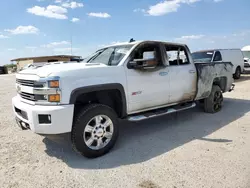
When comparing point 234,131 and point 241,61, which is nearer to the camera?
point 234,131

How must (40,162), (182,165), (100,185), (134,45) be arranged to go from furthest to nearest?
1. (134,45)
2. (40,162)
3. (182,165)
4. (100,185)

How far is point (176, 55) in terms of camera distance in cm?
542

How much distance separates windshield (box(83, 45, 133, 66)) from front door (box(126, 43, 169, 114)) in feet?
0.77

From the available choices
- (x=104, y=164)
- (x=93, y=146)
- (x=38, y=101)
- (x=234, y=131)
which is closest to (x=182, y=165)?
(x=104, y=164)

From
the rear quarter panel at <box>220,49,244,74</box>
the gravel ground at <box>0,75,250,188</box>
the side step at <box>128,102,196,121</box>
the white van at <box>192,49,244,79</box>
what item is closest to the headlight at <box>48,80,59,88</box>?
the gravel ground at <box>0,75,250,188</box>

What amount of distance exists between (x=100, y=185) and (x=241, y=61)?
15305 mm

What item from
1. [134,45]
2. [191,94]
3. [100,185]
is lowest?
[100,185]

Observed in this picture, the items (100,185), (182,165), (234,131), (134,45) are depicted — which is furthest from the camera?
(234,131)

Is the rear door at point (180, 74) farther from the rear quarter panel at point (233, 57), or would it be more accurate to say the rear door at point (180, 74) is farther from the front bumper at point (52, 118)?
the rear quarter panel at point (233, 57)

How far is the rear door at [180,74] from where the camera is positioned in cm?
499

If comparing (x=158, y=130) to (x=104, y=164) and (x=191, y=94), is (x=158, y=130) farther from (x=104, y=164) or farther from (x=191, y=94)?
(x=104, y=164)

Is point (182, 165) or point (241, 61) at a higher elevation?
point (241, 61)

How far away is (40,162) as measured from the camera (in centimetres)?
364

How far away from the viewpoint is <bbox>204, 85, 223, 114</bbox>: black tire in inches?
248
